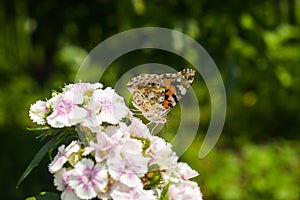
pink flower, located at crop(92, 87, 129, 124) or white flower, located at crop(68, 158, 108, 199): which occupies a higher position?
pink flower, located at crop(92, 87, 129, 124)

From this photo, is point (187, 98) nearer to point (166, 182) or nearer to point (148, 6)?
point (148, 6)

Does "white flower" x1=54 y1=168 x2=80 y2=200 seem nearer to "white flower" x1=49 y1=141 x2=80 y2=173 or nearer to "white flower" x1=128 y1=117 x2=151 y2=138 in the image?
"white flower" x1=49 y1=141 x2=80 y2=173

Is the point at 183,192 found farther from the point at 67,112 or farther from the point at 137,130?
the point at 67,112

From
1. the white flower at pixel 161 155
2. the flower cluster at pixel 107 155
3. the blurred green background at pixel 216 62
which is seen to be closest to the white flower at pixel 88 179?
the flower cluster at pixel 107 155

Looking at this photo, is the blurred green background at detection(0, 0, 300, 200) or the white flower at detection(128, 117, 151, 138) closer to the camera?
the white flower at detection(128, 117, 151, 138)

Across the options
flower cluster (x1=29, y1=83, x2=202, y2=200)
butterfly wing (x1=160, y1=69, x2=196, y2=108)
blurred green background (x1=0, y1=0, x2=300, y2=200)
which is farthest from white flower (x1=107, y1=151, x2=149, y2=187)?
blurred green background (x1=0, y1=0, x2=300, y2=200)

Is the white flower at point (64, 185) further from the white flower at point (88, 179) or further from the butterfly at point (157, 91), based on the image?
the butterfly at point (157, 91)

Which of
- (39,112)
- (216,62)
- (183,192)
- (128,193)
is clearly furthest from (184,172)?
(216,62)
